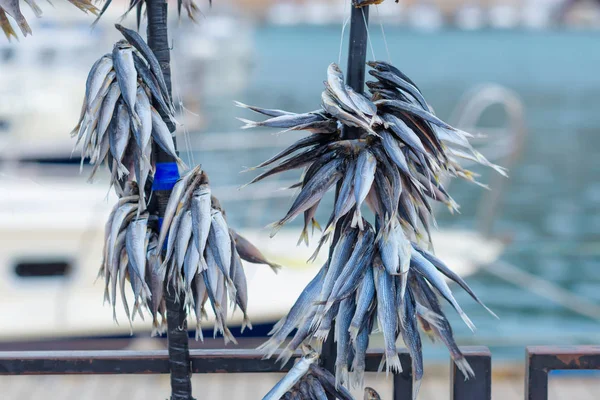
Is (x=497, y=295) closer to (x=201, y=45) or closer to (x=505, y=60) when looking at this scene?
(x=201, y=45)

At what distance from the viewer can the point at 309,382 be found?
124 centimetres

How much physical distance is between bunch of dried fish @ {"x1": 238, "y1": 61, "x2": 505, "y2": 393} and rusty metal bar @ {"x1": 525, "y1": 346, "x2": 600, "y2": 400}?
39cm

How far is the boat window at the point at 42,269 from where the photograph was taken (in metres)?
5.64

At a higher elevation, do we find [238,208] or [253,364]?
[253,364]

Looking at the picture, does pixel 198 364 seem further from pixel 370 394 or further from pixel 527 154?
pixel 527 154

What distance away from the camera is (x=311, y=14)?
8656 cm

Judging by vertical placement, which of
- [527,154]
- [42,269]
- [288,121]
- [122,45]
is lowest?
[527,154]

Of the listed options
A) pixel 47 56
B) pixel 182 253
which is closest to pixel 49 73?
pixel 47 56

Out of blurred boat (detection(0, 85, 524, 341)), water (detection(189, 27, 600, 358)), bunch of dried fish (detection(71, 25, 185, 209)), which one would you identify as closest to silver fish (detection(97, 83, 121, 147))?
bunch of dried fish (detection(71, 25, 185, 209))

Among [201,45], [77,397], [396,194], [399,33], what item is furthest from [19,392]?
[399,33]

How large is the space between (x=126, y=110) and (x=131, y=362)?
551 mm

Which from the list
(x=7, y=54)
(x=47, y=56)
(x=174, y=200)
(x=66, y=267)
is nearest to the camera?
(x=174, y=200)

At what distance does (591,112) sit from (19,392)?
135ft

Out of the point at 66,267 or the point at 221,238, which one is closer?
the point at 221,238
